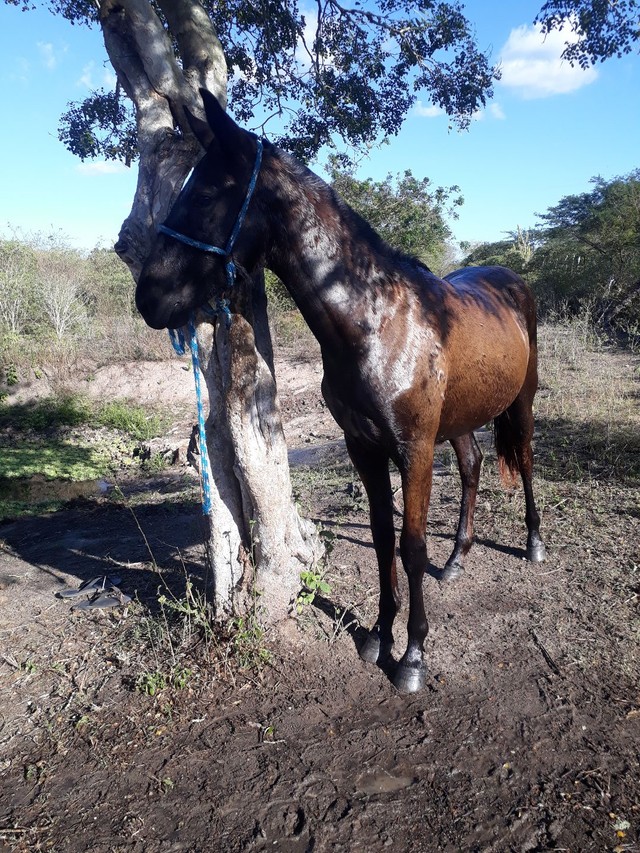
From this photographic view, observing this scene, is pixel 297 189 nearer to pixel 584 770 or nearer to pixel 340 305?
pixel 340 305

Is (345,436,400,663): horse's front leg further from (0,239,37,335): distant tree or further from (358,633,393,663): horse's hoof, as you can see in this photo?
(0,239,37,335): distant tree

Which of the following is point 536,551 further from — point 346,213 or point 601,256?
point 601,256

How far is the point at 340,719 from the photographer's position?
2.45 m

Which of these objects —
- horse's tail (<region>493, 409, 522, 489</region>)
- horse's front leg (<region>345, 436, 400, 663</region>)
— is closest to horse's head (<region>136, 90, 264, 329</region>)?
horse's front leg (<region>345, 436, 400, 663</region>)

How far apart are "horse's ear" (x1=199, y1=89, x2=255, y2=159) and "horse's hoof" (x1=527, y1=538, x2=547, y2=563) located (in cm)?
309

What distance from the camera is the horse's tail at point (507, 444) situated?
4.02 m

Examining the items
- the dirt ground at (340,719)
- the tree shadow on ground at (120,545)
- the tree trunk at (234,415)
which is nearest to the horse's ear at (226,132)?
the tree trunk at (234,415)

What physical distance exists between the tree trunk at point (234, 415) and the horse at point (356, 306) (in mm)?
296

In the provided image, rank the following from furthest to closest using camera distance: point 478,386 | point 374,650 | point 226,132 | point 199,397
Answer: point 478,386 < point 374,650 < point 199,397 < point 226,132

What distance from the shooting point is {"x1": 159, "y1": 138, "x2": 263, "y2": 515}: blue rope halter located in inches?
85.7

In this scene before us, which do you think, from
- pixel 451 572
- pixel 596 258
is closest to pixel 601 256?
pixel 596 258

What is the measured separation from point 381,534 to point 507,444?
1.70m

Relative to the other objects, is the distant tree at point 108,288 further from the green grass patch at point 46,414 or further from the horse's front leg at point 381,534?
the horse's front leg at point 381,534

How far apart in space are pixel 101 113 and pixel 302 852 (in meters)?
6.70
